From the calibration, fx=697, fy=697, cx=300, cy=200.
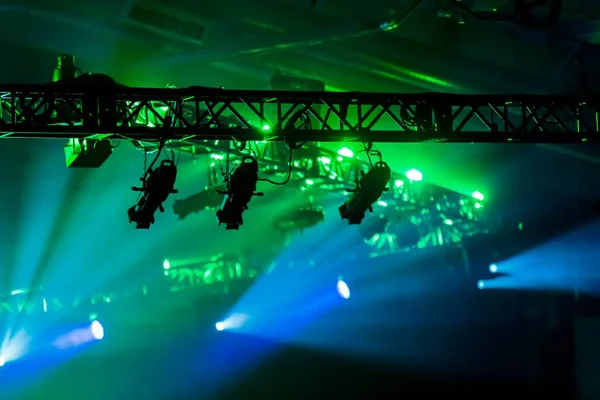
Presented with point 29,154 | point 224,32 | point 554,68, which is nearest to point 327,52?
point 224,32

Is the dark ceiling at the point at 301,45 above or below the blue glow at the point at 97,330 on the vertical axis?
above

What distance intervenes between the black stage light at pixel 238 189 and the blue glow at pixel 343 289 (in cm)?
707

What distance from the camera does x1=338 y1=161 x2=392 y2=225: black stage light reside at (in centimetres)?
636

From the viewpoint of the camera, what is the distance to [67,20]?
6.84 meters

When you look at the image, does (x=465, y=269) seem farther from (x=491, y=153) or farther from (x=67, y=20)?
(x=67, y=20)

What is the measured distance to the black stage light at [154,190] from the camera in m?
5.75

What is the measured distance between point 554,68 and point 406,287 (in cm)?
626

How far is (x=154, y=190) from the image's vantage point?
19.1ft

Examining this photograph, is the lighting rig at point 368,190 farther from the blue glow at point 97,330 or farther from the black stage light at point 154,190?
the blue glow at point 97,330

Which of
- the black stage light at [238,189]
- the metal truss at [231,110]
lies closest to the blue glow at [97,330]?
the metal truss at [231,110]

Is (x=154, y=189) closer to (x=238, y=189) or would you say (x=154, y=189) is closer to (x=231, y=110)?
(x=238, y=189)

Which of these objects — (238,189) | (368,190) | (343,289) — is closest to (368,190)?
(368,190)

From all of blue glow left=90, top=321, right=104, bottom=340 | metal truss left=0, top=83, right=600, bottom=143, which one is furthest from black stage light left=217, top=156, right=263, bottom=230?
blue glow left=90, top=321, right=104, bottom=340

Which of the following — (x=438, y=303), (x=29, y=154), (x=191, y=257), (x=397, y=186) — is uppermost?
(x=29, y=154)
